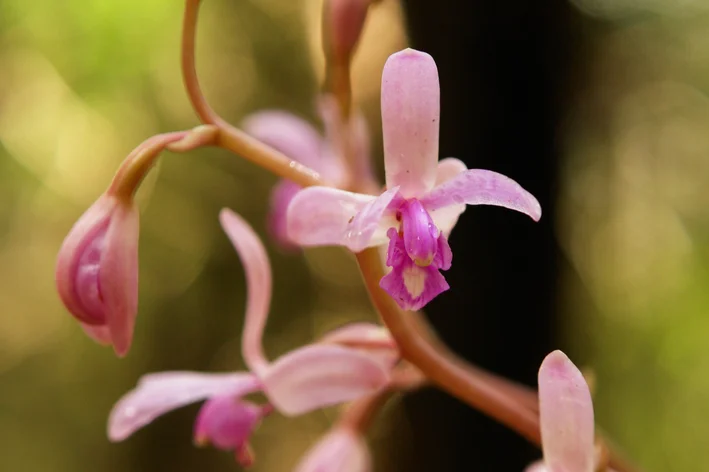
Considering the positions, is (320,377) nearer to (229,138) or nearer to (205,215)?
(229,138)

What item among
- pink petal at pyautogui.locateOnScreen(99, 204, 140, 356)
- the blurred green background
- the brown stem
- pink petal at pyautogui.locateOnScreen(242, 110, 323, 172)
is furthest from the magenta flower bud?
the blurred green background

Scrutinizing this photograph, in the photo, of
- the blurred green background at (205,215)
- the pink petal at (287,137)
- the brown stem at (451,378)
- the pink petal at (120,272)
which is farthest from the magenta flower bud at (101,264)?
the blurred green background at (205,215)

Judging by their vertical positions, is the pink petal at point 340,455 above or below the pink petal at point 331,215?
below

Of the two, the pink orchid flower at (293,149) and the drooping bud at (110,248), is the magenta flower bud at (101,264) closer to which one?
the drooping bud at (110,248)

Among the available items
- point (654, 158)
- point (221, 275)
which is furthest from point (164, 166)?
point (654, 158)

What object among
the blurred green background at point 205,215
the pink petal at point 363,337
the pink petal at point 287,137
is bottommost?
the blurred green background at point 205,215

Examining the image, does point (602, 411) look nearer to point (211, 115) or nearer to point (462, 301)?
point (462, 301)
